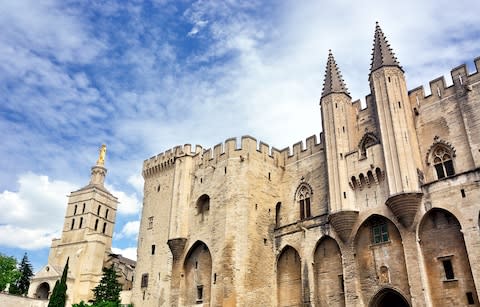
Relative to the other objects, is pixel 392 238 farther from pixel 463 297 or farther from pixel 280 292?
pixel 280 292

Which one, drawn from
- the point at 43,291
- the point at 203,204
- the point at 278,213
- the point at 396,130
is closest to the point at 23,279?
the point at 43,291

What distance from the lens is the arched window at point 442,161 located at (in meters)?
21.3

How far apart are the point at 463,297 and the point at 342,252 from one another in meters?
6.03

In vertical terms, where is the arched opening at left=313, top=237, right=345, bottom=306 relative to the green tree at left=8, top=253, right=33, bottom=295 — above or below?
below

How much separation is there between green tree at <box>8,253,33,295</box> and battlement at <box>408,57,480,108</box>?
4888 cm

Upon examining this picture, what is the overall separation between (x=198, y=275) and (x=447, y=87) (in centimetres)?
1774

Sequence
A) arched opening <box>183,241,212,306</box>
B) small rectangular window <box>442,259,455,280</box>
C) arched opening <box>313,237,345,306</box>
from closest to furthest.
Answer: small rectangular window <box>442,259,455,280</box> < arched opening <box>313,237,345,306</box> < arched opening <box>183,241,212,306</box>

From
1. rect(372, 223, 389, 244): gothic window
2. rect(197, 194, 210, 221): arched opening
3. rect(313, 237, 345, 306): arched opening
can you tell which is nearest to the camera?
rect(372, 223, 389, 244): gothic window

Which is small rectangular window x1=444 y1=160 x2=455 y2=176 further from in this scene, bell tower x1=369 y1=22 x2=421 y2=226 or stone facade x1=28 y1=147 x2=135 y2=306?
stone facade x1=28 y1=147 x2=135 y2=306

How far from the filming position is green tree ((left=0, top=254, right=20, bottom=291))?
53.2 m

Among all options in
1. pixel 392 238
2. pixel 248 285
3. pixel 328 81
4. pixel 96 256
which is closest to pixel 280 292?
pixel 248 285

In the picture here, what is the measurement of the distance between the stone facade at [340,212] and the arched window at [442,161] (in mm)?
52

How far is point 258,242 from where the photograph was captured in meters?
26.3

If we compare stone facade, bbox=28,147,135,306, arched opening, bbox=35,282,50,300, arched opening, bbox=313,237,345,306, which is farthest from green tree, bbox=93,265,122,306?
arched opening, bbox=313,237,345,306
